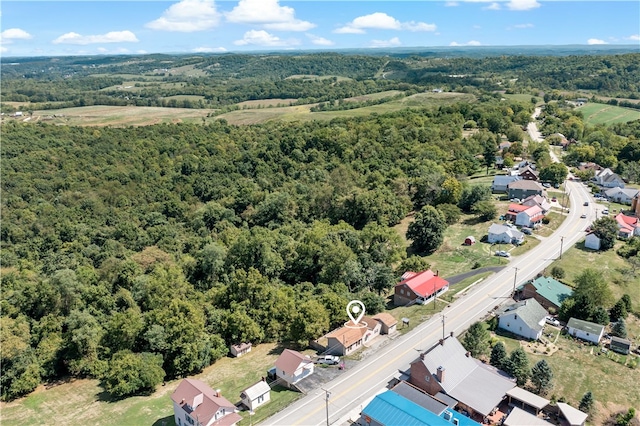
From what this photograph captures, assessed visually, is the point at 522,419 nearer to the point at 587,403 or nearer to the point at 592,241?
the point at 587,403

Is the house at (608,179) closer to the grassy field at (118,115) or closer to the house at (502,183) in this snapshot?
the house at (502,183)

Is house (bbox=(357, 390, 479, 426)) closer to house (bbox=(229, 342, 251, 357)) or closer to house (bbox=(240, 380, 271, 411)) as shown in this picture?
house (bbox=(240, 380, 271, 411))

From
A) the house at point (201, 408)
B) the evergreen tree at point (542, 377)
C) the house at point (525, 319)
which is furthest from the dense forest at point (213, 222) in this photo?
the evergreen tree at point (542, 377)

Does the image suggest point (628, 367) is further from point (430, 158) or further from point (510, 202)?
point (430, 158)

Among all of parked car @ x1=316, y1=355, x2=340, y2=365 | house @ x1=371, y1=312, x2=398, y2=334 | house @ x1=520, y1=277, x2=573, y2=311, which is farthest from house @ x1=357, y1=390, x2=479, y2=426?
house @ x1=520, y1=277, x2=573, y2=311

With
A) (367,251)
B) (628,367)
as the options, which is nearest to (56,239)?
(367,251)

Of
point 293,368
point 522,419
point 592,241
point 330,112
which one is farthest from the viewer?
point 330,112

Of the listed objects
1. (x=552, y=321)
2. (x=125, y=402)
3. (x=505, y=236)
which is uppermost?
(x=505, y=236)

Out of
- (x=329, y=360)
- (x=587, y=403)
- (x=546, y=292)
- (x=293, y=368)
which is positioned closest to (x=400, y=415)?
(x=293, y=368)
